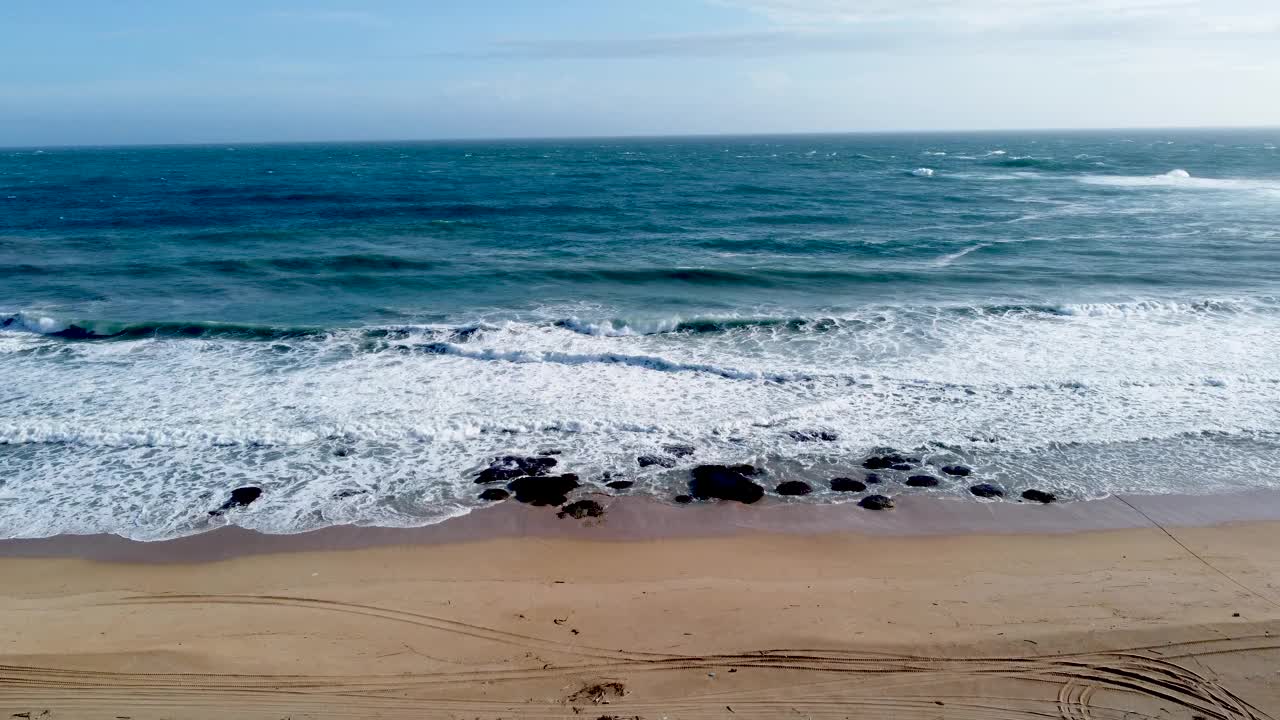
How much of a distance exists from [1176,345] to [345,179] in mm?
61741

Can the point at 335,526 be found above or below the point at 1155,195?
below

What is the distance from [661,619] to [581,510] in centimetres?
273

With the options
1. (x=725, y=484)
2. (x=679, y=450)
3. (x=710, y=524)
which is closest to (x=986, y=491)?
(x=725, y=484)

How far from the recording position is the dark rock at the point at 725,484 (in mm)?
11023

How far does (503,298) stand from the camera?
22328 millimetres

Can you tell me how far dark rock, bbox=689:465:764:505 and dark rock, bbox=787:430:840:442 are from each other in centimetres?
142

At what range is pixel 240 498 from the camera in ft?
35.8

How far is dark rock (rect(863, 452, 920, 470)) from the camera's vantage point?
11.9 m

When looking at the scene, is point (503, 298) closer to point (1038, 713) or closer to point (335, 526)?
point (335, 526)

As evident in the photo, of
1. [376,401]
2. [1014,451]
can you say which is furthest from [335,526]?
[1014,451]

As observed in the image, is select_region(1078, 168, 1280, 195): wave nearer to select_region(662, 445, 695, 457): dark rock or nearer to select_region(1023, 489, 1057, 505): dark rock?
select_region(1023, 489, 1057, 505): dark rock

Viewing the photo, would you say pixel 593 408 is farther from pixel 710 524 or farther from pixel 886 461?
pixel 886 461

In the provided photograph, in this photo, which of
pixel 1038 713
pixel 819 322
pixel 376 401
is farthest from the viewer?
pixel 819 322

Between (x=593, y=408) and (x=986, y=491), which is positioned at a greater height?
(x=593, y=408)
